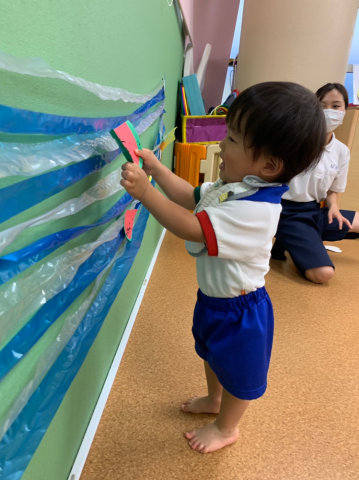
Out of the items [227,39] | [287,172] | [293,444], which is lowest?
[293,444]

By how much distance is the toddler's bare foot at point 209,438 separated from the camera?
670mm

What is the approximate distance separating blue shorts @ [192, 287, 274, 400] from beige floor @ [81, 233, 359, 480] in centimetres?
19

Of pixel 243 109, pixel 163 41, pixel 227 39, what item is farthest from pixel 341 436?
pixel 227 39

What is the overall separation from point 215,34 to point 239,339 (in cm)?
252

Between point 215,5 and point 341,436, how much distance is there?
267cm

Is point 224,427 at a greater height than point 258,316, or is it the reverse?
point 258,316

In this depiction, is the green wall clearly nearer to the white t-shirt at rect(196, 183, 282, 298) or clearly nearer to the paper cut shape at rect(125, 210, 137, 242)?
the paper cut shape at rect(125, 210, 137, 242)

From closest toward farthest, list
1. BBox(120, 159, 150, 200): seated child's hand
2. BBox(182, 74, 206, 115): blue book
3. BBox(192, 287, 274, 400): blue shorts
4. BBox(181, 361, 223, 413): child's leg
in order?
BBox(120, 159, 150, 200): seated child's hand, BBox(192, 287, 274, 400): blue shorts, BBox(181, 361, 223, 413): child's leg, BBox(182, 74, 206, 115): blue book

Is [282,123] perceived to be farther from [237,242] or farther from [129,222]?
[129,222]

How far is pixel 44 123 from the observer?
0.34m

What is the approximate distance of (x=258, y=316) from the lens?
0.59m

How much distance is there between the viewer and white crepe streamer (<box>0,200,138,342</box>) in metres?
0.30

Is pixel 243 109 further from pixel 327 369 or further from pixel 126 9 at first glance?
pixel 327 369

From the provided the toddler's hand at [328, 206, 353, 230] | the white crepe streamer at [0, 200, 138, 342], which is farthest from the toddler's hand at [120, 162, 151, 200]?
the toddler's hand at [328, 206, 353, 230]
